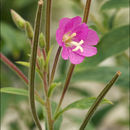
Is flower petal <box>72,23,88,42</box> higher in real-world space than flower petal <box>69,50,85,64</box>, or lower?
higher

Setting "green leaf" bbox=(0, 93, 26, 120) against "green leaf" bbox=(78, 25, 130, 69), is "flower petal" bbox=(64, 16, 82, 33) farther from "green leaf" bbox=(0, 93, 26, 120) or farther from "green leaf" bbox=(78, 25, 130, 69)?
"green leaf" bbox=(0, 93, 26, 120)

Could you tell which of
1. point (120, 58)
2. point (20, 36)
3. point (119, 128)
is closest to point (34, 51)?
point (120, 58)

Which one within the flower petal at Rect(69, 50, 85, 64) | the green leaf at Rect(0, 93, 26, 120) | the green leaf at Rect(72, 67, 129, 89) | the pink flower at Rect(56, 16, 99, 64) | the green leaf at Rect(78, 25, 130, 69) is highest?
the pink flower at Rect(56, 16, 99, 64)

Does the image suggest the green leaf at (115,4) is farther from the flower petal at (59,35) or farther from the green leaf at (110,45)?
the flower petal at (59,35)

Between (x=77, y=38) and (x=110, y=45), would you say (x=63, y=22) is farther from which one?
(x=110, y=45)

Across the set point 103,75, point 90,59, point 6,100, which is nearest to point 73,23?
point 90,59

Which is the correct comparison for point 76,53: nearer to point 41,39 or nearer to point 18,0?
point 41,39

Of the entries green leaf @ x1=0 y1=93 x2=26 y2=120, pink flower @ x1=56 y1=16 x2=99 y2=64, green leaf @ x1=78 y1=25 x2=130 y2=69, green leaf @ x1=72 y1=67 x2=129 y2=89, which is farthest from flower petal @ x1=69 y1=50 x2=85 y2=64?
green leaf @ x1=0 y1=93 x2=26 y2=120
